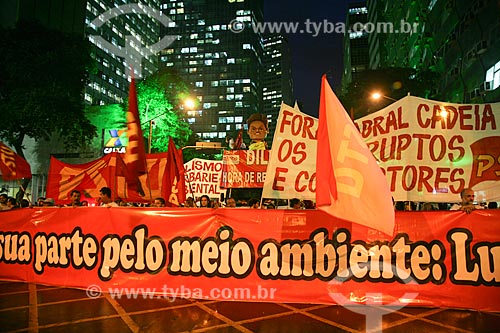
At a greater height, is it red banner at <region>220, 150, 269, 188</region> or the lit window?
the lit window

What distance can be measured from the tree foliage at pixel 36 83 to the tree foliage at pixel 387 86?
24554 mm

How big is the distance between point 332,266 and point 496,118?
379cm

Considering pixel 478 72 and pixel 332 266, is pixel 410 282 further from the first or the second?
pixel 478 72

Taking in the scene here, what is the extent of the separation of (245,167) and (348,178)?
6.37m

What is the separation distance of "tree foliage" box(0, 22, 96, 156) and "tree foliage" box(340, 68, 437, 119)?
24.6 meters

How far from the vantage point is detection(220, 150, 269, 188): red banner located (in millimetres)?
10023

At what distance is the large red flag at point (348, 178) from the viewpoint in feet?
12.3
